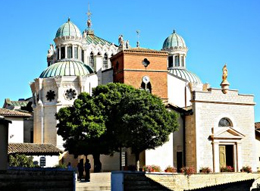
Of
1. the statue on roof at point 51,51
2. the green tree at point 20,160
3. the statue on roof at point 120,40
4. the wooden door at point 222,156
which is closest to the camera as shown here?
the green tree at point 20,160

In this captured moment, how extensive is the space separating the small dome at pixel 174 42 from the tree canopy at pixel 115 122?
970 inches

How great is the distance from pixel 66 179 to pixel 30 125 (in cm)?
3468

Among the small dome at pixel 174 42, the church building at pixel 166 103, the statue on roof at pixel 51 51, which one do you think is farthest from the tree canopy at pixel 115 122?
the statue on roof at pixel 51 51

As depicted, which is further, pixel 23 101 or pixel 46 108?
pixel 23 101

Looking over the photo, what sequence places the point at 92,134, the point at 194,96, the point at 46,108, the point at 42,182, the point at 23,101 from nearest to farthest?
the point at 42,182
the point at 92,134
the point at 194,96
the point at 46,108
the point at 23,101

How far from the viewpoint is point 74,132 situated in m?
44.3

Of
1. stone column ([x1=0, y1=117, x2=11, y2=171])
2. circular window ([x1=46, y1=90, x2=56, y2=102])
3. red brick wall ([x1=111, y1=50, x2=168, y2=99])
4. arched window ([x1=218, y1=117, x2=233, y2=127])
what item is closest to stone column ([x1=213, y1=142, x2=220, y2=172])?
arched window ([x1=218, y1=117, x2=233, y2=127])

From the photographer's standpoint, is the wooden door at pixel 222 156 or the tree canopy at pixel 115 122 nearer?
the tree canopy at pixel 115 122

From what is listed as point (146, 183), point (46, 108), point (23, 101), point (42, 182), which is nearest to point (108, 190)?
point (146, 183)

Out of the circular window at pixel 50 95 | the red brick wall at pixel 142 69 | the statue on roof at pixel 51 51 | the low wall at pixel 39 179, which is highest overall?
the statue on roof at pixel 51 51

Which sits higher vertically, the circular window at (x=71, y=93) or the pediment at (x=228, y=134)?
the circular window at (x=71, y=93)

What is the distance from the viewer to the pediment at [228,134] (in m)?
48.3

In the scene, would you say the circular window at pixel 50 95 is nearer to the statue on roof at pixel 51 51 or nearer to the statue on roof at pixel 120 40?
the statue on roof at pixel 51 51

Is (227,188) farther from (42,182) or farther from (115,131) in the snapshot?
(115,131)
